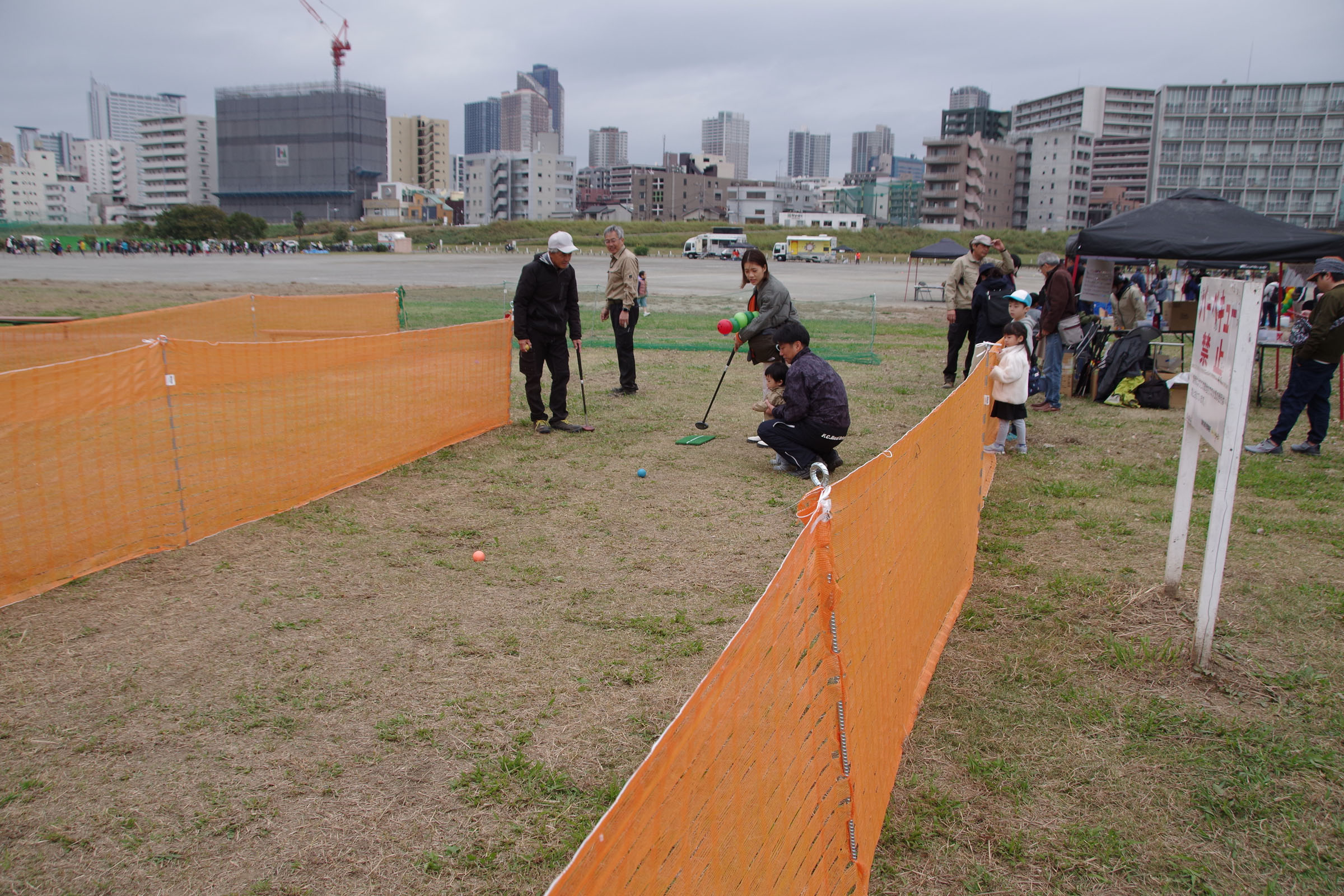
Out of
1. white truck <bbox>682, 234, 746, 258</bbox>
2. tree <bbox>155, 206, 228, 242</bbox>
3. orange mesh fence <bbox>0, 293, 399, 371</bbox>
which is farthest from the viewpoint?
tree <bbox>155, 206, 228, 242</bbox>

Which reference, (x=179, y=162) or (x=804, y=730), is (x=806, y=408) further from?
(x=179, y=162)

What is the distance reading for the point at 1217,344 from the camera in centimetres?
414

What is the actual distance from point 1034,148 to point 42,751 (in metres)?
141

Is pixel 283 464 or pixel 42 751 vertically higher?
pixel 283 464

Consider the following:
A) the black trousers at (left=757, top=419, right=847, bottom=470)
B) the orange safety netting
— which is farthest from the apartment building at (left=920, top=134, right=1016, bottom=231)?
the orange safety netting

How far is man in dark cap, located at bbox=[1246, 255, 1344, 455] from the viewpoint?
26.6 ft

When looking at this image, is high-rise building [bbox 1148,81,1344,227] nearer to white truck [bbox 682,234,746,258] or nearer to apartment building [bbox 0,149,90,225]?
white truck [bbox 682,234,746,258]

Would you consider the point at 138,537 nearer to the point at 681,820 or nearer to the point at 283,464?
the point at 283,464

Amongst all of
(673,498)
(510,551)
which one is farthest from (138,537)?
(673,498)

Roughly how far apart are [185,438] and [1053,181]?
136428 mm

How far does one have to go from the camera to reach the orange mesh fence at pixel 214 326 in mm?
11086

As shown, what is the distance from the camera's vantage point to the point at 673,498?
22.5ft

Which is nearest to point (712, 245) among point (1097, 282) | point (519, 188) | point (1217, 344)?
point (1097, 282)

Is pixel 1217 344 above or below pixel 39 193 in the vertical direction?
below
